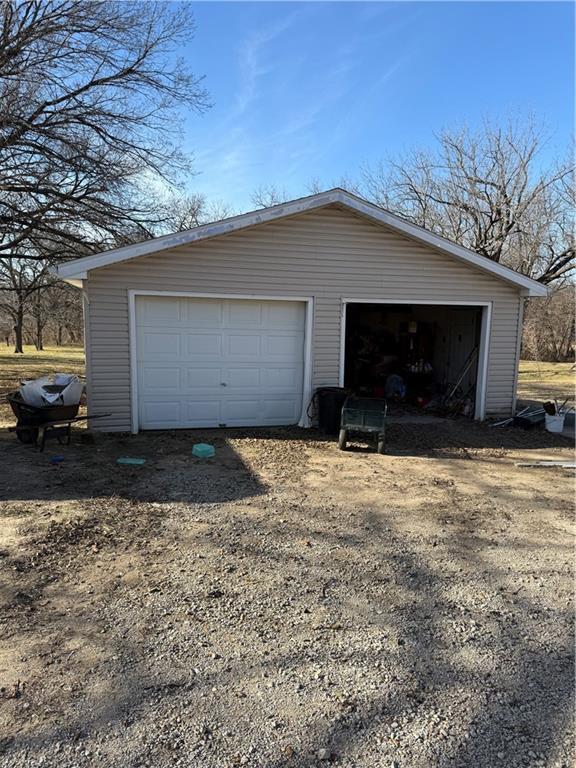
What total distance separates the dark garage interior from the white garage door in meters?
3.94

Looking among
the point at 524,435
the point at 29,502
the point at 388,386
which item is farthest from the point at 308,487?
the point at 388,386

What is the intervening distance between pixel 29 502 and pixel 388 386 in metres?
9.22

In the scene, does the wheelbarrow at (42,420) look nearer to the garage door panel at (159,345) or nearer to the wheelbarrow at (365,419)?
the garage door panel at (159,345)

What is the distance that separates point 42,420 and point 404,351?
9565 millimetres

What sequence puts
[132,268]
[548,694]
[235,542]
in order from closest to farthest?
[548,694]
[235,542]
[132,268]

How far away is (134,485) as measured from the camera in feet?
18.4

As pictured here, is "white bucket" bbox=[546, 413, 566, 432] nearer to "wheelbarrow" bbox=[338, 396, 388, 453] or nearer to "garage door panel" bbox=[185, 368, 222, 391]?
"wheelbarrow" bbox=[338, 396, 388, 453]

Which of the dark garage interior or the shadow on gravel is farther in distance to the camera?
the dark garage interior

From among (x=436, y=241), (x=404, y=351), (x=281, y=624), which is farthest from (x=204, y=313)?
(x=404, y=351)

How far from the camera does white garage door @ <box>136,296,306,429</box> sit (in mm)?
8336

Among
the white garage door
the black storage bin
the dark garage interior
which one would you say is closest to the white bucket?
the dark garage interior

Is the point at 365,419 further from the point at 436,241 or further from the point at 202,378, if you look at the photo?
the point at 436,241

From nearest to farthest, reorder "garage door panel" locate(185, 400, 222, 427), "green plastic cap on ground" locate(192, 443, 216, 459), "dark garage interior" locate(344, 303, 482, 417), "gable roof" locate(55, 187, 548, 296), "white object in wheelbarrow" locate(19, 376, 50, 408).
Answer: "green plastic cap on ground" locate(192, 443, 216, 459), "white object in wheelbarrow" locate(19, 376, 50, 408), "gable roof" locate(55, 187, 548, 296), "garage door panel" locate(185, 400, 222, 427), "dark garage interior" locate(344, 303, 482, 417)

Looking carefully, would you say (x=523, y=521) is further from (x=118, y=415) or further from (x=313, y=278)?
(x=118, y=415)
